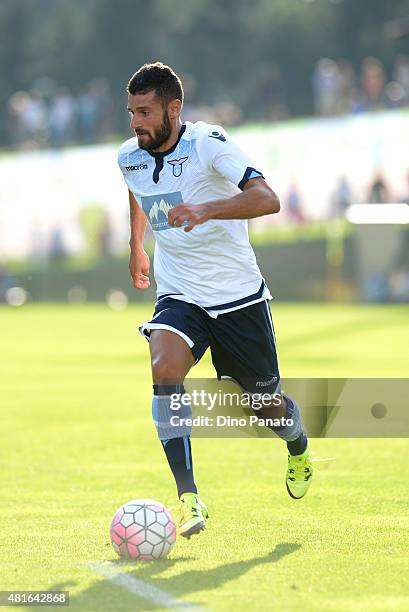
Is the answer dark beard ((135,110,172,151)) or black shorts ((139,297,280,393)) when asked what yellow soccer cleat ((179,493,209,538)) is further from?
dark beard ((135,110,172,151))

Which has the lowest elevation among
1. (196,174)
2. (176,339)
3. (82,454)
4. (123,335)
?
(123,335)

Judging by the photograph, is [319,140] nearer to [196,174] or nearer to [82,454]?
[82,454]

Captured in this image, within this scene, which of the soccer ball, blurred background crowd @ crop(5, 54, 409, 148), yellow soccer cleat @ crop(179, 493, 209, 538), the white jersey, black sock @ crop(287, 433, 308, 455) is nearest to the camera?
the soccer ball

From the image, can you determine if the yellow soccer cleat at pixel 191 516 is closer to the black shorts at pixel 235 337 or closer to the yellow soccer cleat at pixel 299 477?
the black shorts at pixel 235 337

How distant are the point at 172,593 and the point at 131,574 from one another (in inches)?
17.7

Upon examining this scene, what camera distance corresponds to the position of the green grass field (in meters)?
5.77

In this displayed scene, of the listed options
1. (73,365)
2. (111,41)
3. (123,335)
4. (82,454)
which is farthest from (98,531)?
(111,41)

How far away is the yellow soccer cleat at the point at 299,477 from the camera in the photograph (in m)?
7.68

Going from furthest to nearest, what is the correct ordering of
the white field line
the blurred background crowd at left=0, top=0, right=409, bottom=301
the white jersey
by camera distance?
the blurred background crowd at left=0, top=0, right=409, bottom=301, the white jersey, the white field line

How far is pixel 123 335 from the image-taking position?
24062 mm

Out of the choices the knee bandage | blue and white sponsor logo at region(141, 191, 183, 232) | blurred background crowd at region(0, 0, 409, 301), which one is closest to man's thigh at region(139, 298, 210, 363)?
the knee bandage

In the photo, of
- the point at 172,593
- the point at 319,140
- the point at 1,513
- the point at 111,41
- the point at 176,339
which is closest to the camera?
the point at 172,593

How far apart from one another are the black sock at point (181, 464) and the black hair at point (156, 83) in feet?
5.72

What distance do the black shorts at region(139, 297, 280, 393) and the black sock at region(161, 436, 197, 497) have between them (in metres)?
0.49
